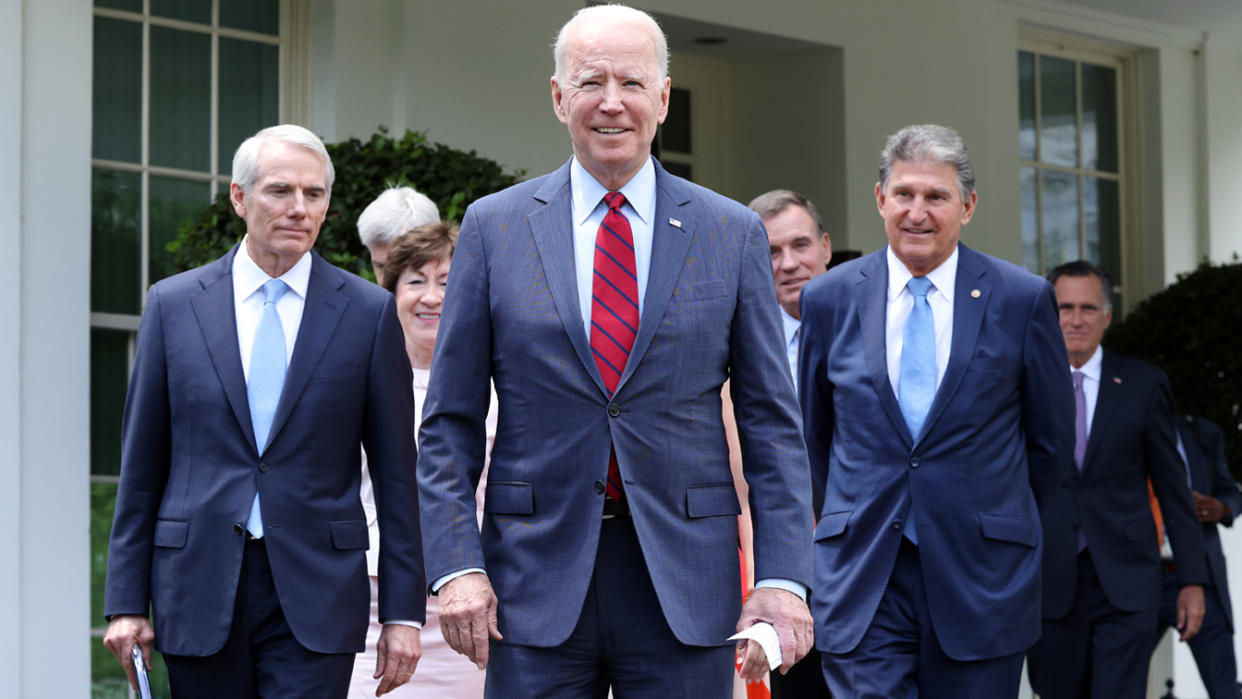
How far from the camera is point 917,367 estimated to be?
4523mm

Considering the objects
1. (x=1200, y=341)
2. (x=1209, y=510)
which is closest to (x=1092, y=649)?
(x=1209, y=510)

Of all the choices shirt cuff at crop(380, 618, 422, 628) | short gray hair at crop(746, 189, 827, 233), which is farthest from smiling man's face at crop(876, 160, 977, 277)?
shirt cuff at crop(380, 618, 422, 628)

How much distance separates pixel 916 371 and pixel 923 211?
0.41m

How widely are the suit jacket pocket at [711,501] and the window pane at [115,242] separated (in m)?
4.45

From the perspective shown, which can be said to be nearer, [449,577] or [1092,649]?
[449,577]

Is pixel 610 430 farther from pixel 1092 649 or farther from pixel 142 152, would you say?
pixel 142 152

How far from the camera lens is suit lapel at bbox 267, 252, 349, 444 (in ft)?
12.5

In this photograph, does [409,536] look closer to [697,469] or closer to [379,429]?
[379,429]

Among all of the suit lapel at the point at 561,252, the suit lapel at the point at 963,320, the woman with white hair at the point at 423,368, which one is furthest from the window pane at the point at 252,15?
the suit lapel at the point at 561,252

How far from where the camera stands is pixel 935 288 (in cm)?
461

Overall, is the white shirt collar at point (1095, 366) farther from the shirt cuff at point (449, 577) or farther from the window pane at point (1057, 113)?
the shirt cuff at point (449, 577)

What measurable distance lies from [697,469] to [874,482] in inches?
58.4

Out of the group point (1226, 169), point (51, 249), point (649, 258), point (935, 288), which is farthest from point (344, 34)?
point (1226, 169)

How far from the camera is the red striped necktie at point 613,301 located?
3.09 meters
